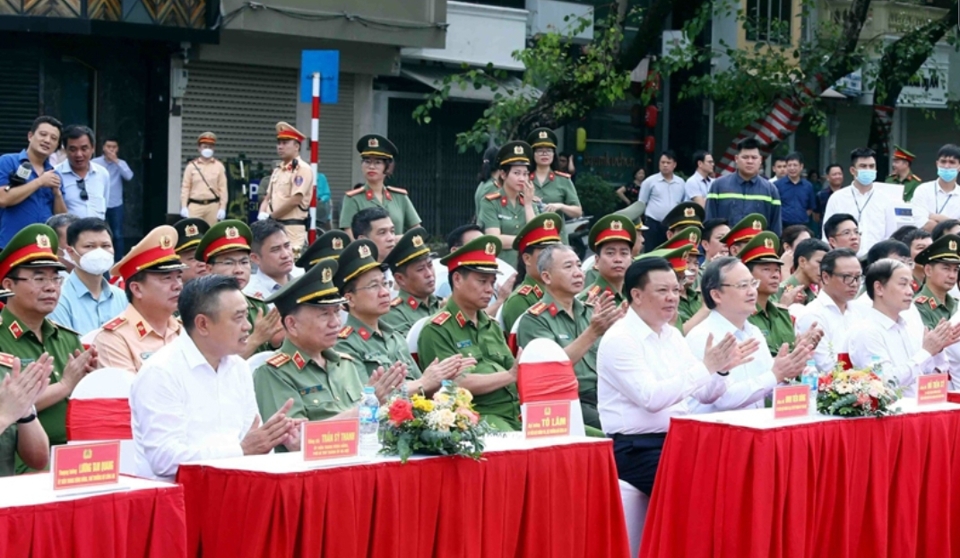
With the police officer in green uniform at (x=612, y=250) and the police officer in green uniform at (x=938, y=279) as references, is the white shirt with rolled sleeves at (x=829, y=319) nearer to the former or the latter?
the police officer in green uniform at (x=938, y=279)

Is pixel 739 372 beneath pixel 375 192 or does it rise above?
beneath

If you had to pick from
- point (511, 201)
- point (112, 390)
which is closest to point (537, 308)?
point (112, 390)

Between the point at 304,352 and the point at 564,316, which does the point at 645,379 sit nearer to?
the point at 564,316

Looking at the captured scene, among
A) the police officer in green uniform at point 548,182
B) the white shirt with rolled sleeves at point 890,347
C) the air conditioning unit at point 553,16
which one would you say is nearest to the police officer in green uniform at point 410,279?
the white shirt with rolled sleeves at point 890,347

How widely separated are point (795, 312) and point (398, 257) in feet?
8.97

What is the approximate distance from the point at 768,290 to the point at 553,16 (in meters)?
14.8

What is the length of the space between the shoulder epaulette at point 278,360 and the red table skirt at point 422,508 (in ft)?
3.61

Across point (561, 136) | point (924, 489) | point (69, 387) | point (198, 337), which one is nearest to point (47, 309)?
point (69, 387)

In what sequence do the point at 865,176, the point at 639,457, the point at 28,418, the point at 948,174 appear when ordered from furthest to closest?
the point at 948,174, the point at 865,176, the point at 639,457, the point at 28,418

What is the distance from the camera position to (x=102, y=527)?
476 centimetres

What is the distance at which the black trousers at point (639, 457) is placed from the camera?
7.10 metres

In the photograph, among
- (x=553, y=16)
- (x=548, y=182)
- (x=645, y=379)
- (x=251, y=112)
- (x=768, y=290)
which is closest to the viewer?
(x=645, y=379)

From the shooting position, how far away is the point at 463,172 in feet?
73.9

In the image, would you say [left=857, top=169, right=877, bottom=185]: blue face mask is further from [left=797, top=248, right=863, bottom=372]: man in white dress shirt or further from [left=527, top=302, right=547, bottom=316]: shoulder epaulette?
[left=527, top=302, right=547, bottom=316]: shoulder epaulette
